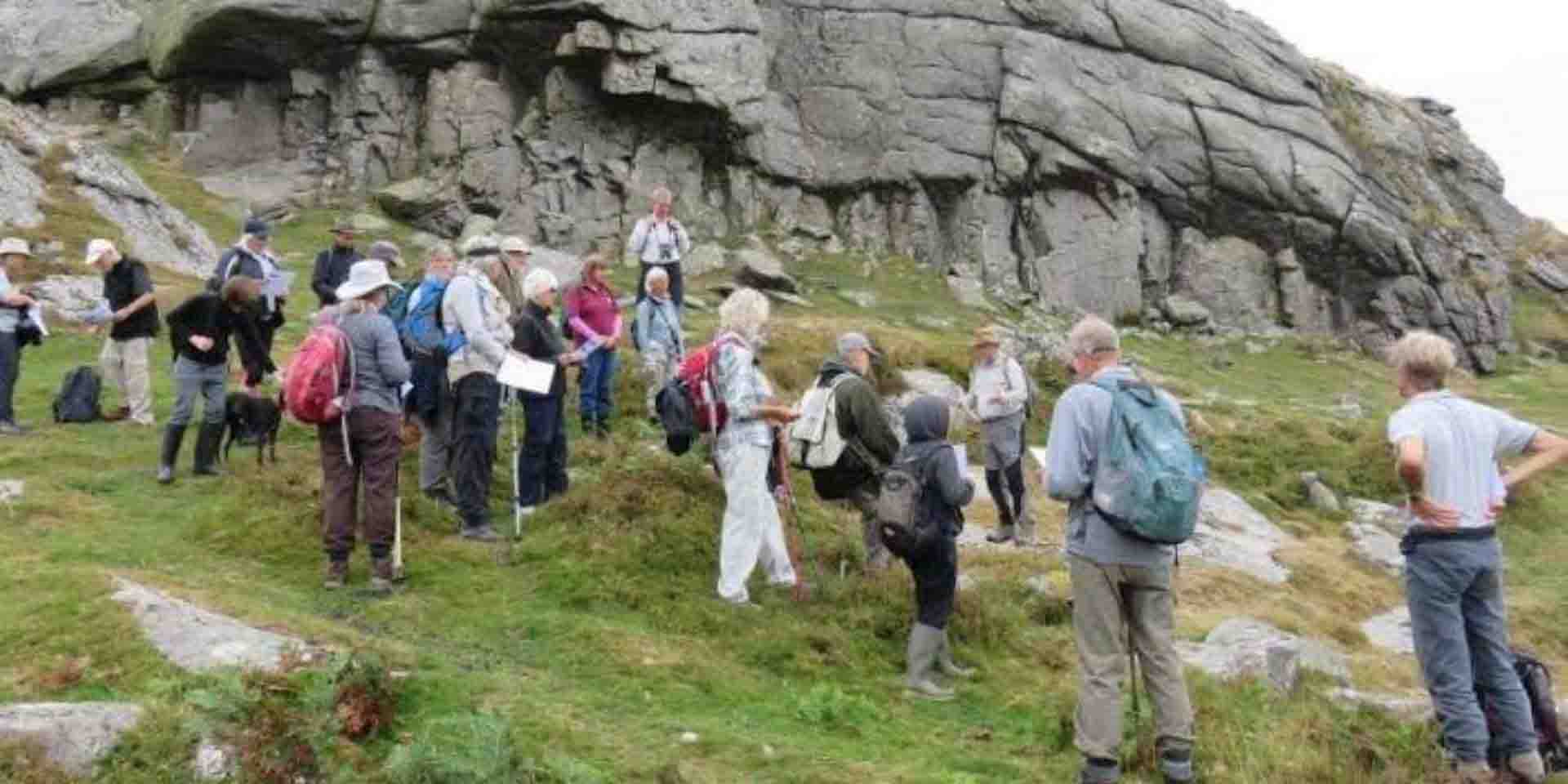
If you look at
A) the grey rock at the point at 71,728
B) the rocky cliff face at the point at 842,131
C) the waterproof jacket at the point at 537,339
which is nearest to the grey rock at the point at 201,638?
the grey rock at the point at 71,728

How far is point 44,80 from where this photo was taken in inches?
1532

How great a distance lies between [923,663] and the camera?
10.0m

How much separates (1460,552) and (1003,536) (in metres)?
8.15

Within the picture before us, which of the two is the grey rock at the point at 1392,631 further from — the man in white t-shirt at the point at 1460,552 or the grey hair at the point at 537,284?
the grey hair at the point at 537,284

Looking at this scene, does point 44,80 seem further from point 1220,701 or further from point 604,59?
point 1220,701

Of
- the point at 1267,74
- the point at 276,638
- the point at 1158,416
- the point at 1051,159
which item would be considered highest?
the point at 1267,74

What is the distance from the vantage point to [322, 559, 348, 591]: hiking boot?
11.0 metres

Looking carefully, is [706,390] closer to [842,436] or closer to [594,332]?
[842,436]

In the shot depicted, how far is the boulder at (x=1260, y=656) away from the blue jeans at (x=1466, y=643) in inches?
71.5

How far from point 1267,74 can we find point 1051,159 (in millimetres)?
9751

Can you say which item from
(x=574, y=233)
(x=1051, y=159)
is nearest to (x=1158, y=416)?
(x=574, y=233)

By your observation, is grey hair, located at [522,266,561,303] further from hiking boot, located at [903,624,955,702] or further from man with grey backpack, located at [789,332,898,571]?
hiking boot, located at [903,624,955,702]

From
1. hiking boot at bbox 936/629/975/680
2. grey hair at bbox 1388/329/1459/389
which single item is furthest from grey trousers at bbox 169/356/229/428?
grey hair at bbox 1388/329/1459/389

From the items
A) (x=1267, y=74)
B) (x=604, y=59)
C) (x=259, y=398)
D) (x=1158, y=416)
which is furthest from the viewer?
(x=1267, y=74)
